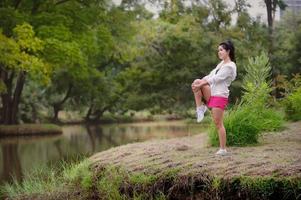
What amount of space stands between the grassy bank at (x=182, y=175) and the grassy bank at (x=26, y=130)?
706 inches

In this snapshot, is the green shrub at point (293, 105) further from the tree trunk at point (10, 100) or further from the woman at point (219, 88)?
the tree trunk at point (10, 100)

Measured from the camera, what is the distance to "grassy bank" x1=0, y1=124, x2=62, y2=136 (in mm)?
26875

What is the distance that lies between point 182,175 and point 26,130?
22.3m

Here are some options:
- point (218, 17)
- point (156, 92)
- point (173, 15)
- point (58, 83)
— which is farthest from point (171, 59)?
point (58, 83)

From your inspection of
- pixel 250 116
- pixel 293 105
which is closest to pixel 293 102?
pixel 293 105

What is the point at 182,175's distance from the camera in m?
6.39

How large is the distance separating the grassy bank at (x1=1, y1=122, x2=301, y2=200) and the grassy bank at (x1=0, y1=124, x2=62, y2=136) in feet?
58.8

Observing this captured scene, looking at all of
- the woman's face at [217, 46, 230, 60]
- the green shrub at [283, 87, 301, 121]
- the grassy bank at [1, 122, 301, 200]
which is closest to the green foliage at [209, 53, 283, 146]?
the grassy bank at [1, 122, 301, 200]

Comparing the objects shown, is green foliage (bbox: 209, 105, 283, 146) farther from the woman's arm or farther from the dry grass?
the woman's arm

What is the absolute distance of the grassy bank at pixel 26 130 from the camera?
88.2 feet

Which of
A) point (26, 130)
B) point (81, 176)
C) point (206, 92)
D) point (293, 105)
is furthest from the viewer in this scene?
point (26, 130)

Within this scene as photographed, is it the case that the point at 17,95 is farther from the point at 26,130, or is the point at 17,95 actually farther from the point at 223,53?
the point at 223,53

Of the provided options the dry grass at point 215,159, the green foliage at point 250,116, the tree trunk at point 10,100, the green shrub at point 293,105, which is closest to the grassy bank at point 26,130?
the tree trunk at point 10,100

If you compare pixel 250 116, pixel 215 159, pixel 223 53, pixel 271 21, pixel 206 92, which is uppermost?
pixel 271 21
